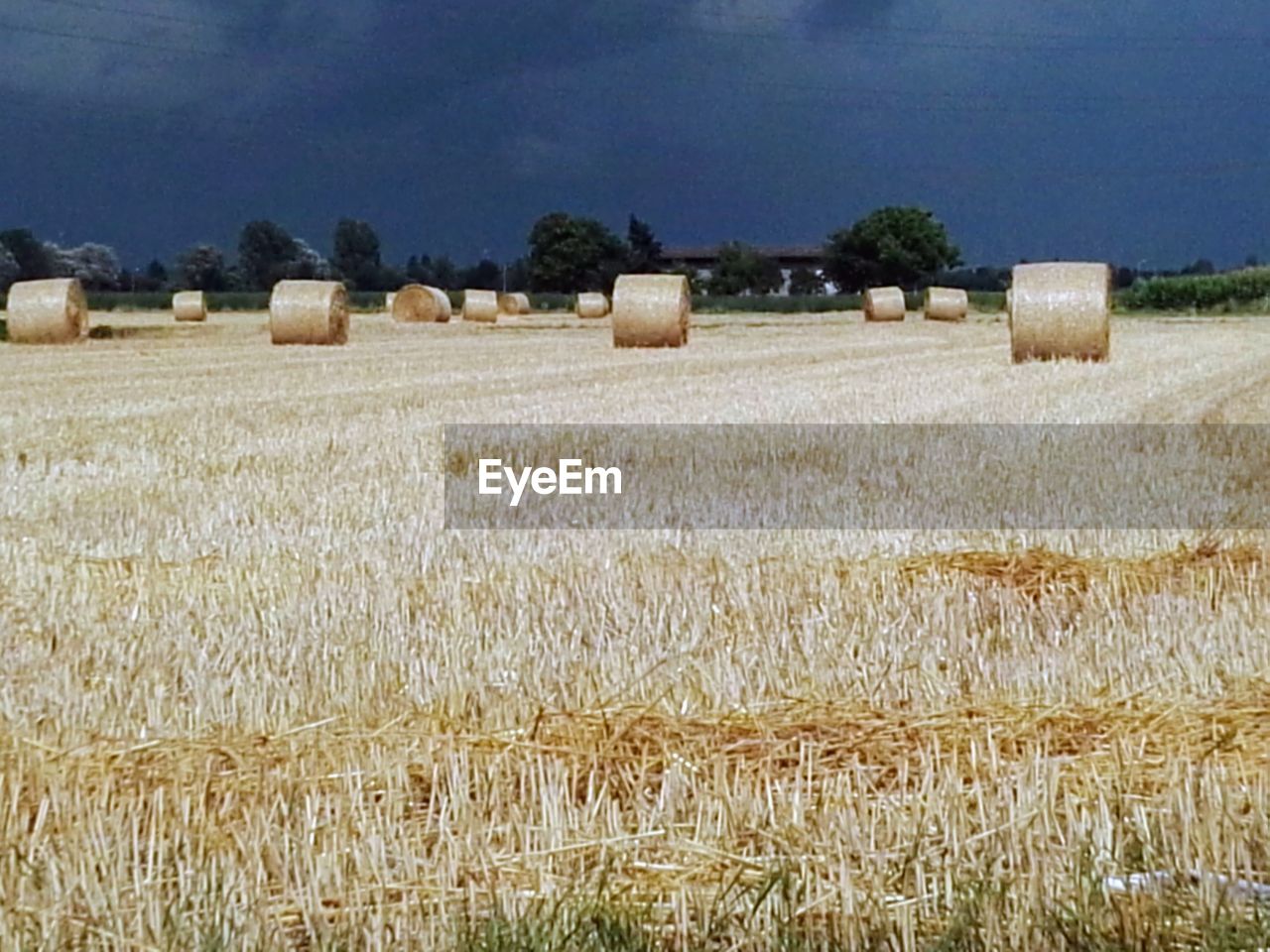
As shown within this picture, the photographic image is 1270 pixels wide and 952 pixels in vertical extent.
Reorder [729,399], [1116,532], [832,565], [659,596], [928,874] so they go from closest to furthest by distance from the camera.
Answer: [928,874], [659,596], [832,565], [1116,532], [729,399]

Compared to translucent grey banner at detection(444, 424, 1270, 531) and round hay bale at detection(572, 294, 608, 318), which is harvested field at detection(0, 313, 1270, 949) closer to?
translucent grey banner at detection(444, 424, 1270, 531)

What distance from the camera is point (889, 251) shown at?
80125 mm

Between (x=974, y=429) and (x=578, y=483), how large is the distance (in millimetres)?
3038

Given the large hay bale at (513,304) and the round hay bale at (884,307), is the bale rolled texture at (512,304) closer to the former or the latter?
the large hay bale at (513,304)

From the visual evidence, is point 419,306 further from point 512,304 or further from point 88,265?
point 88,265

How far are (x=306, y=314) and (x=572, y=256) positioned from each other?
187 feet

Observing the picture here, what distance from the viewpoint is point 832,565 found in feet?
16.3

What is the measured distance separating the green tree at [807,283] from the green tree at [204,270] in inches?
1285

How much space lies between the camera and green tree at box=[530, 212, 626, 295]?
7919cm

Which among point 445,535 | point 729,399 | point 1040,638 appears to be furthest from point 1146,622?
point 729,399

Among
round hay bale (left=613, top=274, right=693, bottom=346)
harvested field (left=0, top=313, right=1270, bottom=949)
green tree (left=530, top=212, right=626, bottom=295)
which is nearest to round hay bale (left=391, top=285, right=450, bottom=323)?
round hay bale (left=613, top=274, right=693, bottom=346)

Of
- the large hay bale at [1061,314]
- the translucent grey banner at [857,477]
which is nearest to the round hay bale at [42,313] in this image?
the large hay bale at [1061,314]

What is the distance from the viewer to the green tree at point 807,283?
8506 centimetres

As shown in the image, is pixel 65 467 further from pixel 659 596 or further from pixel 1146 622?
pixel 1146 622
